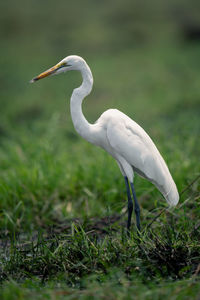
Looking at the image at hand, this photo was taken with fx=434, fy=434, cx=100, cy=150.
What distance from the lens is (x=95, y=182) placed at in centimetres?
380

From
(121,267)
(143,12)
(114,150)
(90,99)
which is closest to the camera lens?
(121,267)

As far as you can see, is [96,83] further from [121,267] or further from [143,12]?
[121,267]

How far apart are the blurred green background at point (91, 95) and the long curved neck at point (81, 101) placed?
1.99ft

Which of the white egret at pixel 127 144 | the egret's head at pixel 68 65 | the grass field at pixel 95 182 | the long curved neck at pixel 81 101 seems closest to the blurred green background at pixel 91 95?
the grass field at pixel 95 182

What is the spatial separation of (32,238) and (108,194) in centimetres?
80

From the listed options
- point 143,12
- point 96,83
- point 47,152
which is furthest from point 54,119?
point 143,12

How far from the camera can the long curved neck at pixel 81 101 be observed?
2645 millimetres

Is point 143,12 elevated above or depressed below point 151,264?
above

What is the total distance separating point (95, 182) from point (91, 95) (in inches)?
160

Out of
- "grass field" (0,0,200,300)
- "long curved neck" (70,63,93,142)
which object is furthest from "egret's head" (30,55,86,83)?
"grass field" (0,0,200,300)

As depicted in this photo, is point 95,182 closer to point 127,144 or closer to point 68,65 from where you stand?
point 127,144

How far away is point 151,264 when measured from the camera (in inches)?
89.3

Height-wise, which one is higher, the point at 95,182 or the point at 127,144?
the point at 127,144

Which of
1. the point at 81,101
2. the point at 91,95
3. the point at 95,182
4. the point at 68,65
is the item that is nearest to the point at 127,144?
the point at 81,101
